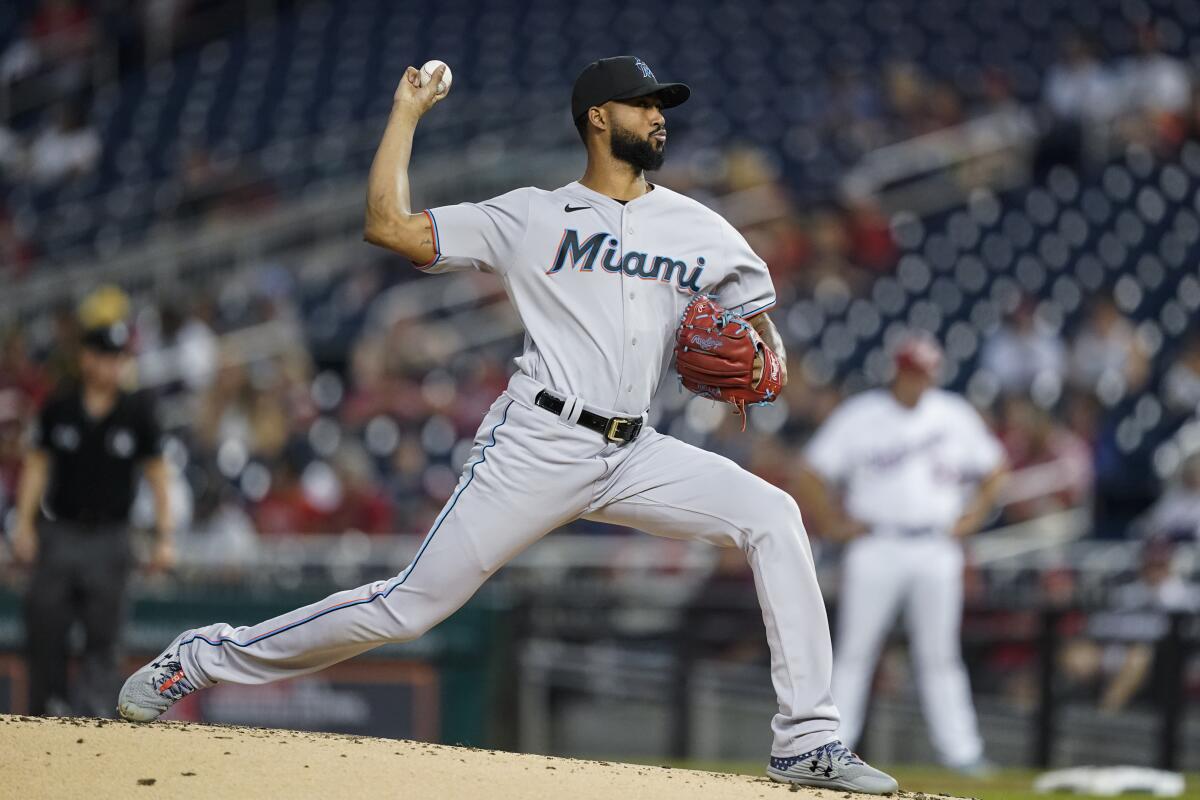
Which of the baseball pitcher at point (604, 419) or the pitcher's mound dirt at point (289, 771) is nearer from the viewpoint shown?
the pitcher's mound dirt at point (289, 771)

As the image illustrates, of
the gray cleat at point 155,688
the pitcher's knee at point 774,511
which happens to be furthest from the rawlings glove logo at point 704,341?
the gray cleat at point 155,688

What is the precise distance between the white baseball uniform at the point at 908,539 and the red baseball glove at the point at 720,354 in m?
3.52

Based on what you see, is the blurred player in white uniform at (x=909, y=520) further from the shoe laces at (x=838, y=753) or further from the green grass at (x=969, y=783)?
the shoe laces at (x=838, y=753)

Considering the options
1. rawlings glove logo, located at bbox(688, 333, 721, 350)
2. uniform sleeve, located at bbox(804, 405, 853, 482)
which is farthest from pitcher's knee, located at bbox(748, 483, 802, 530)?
uniform sleeve, located at bbox(804, 405, 853, 482)

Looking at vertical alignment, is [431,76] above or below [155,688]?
above

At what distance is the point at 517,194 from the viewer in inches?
169

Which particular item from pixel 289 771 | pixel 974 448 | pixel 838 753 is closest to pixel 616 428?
pixel 838 753

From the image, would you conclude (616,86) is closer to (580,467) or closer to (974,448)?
(580,467)

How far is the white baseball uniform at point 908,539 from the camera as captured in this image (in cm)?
762

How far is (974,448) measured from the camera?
798cm

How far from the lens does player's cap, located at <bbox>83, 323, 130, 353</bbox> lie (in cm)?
674

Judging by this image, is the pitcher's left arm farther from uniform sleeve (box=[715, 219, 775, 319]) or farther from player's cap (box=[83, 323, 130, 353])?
player's cap (box=[83, 323, 130, 353])

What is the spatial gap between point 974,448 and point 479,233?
4.32 m

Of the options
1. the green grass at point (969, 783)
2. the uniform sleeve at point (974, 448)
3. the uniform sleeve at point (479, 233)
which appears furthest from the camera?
the uniform sleeve at point (974, 448)
